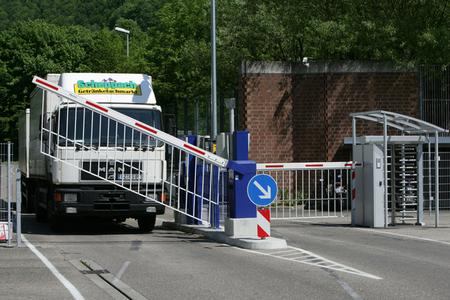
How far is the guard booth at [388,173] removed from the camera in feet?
67.3

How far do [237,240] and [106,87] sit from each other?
559cm

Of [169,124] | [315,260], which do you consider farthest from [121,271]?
[169,124]

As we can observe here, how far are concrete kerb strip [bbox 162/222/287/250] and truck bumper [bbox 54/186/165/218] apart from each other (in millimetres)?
1199

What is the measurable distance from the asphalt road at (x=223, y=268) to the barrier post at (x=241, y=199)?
526mm

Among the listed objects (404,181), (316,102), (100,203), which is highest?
(316,102)

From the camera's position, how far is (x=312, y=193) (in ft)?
99.5

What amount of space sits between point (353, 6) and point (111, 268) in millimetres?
21932

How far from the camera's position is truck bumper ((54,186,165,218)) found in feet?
60.3

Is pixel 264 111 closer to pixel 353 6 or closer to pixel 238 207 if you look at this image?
pixel 353 6

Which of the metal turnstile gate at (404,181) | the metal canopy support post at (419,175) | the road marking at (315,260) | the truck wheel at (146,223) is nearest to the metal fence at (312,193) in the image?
the metal turnstile gate at (404,181)

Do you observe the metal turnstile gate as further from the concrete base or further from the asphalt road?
the concrete base

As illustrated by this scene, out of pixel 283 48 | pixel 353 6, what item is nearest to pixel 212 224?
pixel 353 6

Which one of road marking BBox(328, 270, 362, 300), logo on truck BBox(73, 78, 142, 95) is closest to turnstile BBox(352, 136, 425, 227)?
logo on truck BBox(73, 78, 142, 95)

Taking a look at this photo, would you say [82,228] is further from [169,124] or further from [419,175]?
[419,175]
